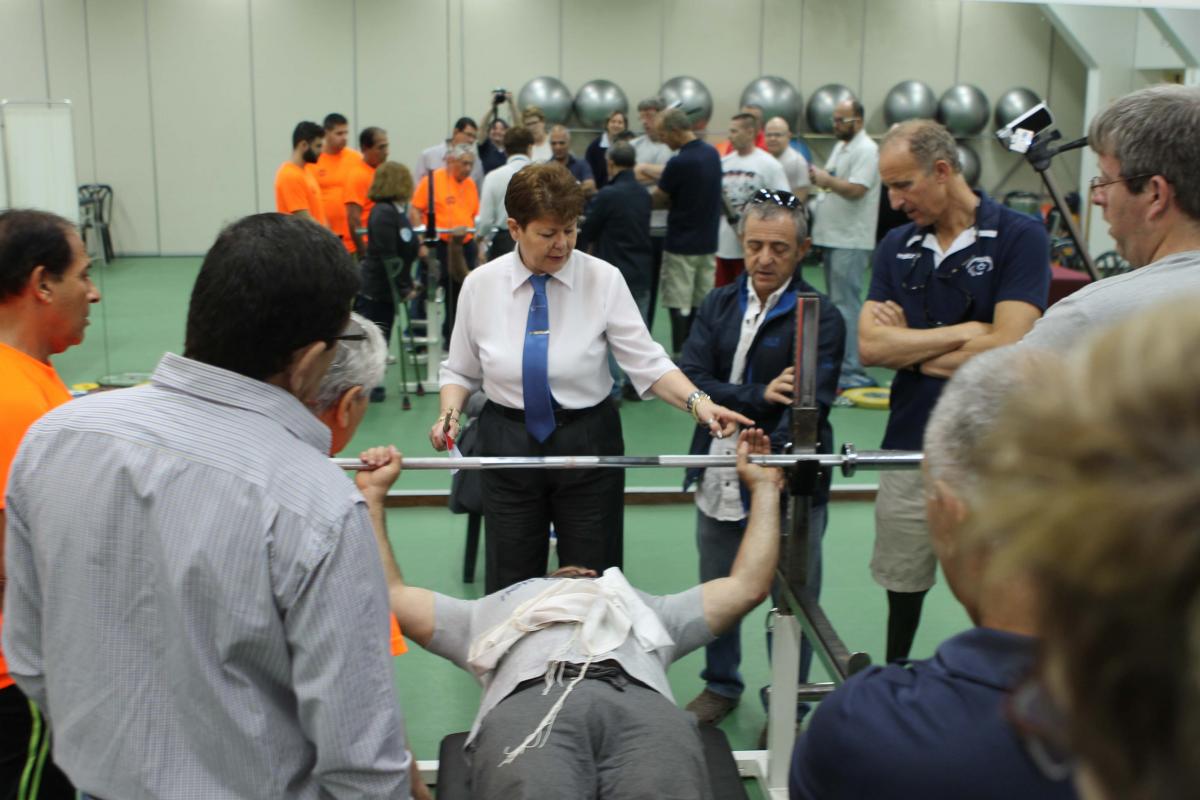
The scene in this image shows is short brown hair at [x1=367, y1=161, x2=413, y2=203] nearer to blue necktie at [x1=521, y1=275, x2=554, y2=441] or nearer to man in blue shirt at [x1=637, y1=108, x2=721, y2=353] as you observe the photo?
man in blue shirt at [x1=637, y1=108, x2=721, y2=353]

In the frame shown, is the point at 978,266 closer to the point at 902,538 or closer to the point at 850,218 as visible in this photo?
the point at 902,538

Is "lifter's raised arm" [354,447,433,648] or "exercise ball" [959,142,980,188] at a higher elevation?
"exercise ball" [959,142,980,188]

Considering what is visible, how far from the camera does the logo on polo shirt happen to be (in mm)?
2877

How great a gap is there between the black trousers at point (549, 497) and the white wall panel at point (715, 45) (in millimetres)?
4863

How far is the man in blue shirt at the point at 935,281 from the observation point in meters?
2.85

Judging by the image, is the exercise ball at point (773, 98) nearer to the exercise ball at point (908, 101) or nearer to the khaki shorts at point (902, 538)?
the exercise ball at point (908, 101)

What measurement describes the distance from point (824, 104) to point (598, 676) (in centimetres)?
653

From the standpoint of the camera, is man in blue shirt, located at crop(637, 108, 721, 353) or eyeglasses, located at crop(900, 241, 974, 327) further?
man in blue shirt, located at crop(637, 108, 721, 353)

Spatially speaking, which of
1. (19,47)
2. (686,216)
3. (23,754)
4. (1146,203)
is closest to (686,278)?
(686,216)

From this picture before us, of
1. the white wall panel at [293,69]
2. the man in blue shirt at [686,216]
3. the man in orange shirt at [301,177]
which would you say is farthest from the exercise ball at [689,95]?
the man in orange shirt at [301,177]

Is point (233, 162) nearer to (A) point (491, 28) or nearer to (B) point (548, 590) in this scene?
(A) point (491, 28)

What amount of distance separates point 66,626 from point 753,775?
6.91 feet

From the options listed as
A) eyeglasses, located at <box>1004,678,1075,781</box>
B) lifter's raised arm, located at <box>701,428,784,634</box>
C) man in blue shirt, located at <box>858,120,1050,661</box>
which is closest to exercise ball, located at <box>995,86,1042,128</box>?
man in blue shirt, located at <box>858,120,1050,661</box>

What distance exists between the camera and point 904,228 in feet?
10.1
